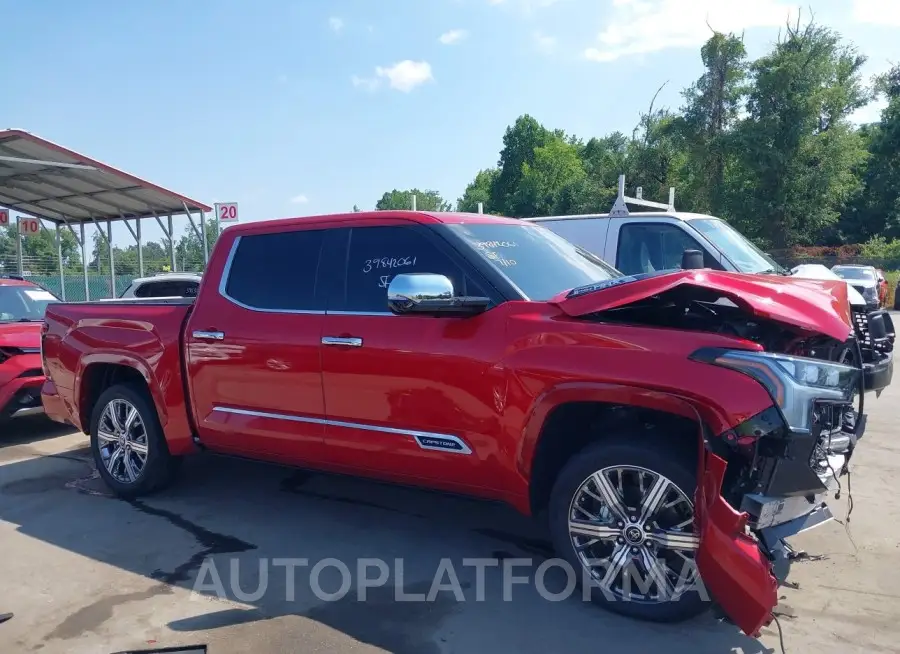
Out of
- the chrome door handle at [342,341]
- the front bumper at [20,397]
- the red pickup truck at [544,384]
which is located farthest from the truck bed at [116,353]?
the chrome door handle at [342,341]

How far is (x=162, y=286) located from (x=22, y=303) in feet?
8.39

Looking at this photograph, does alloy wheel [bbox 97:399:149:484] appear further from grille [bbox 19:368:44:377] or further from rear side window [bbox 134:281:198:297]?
rear side window [bbox 134:281:198:297]

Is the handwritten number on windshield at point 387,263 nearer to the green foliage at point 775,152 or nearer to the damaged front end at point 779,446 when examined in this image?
the damaged front end at point 779,446

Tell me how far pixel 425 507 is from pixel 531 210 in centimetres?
4990

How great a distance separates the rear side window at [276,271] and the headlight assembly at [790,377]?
2.41 m

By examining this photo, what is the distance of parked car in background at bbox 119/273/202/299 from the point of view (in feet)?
34.6

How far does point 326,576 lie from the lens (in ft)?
13.4

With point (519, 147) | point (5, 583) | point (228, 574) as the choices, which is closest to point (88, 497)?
point (5, 583)

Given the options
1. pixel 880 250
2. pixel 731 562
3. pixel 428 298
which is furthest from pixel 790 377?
pixel 880 250

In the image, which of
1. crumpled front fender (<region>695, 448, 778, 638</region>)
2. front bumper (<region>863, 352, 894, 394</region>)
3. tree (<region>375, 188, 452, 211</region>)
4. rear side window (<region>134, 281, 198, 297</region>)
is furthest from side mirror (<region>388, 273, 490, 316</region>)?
tree (<region>375, 188, 452, 211</region>)

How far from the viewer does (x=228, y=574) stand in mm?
4117

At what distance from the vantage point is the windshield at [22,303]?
26.4 ft

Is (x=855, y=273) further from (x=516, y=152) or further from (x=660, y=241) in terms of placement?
(x=516, y=152)

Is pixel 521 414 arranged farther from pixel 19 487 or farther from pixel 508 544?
pixel 19 487
